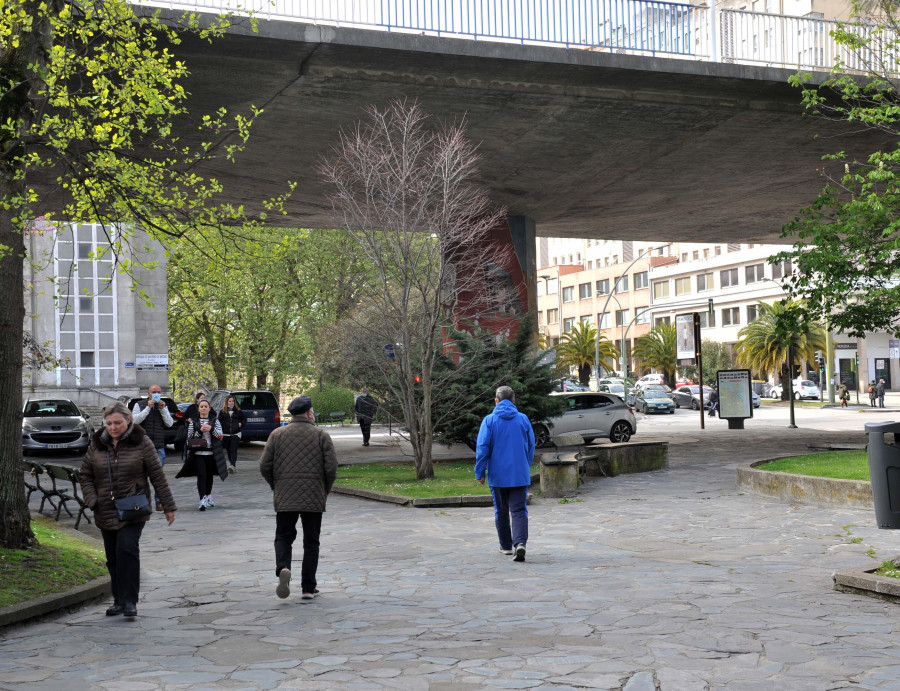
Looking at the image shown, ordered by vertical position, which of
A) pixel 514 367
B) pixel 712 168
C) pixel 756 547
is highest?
pixel 712 168

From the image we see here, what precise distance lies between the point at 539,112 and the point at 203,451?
8863mm

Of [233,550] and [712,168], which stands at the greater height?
[712,168]

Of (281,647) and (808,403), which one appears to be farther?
(808,403)

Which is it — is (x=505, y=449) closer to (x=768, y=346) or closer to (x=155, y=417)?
(x=155, y=417)

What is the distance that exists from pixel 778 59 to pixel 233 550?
14049 mm

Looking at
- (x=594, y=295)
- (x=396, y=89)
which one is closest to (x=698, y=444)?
(x=396, y=89)

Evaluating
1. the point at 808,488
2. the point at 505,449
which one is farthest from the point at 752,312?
the point at 505,449

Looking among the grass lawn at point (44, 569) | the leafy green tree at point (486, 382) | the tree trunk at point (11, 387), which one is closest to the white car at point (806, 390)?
the leafy green tree at point (486, 382)

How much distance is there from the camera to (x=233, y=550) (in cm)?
1123

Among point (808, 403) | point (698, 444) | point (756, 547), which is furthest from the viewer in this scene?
point (808, 403)

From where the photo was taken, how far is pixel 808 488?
47.3 ft

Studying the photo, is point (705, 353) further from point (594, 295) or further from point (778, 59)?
point (778, 59)

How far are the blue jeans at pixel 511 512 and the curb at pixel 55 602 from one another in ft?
12.2

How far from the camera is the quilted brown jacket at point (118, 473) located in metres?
7.95
